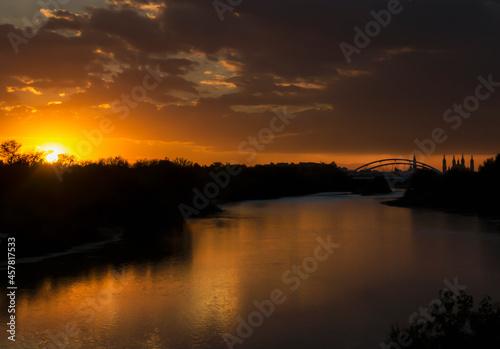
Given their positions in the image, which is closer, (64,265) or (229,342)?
(229,342)

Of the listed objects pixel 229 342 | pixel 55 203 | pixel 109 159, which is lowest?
pixel 229 342

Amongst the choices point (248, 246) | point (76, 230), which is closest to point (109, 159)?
point (76, 230)

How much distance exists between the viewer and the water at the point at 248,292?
10859 mm

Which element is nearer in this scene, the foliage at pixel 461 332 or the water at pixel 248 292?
the foliage at pixel 461 332

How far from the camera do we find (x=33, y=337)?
1077 centimetres

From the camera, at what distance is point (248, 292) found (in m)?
14.9

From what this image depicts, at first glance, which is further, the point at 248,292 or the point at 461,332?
the point at 248,292

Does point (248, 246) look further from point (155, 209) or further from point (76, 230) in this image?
point (155, 209)

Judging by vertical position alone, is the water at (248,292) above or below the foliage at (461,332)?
below

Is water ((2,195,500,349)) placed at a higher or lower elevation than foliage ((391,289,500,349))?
lower

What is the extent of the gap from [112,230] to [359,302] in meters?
22.4

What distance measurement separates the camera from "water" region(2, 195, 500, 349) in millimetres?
10859

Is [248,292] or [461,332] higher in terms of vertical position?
[461,332]

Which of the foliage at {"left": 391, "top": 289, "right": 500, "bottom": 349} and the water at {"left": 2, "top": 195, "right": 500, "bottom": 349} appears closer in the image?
the foliage at {"left": 391, "top": 289, "right": 500, "bottom": 349}
